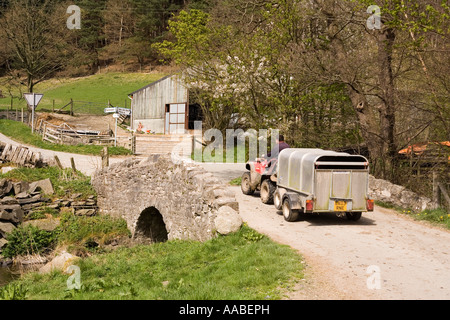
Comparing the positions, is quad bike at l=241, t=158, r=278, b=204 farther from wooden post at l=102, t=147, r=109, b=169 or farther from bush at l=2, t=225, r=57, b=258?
bush at l=2, t=225, r=57, b=258

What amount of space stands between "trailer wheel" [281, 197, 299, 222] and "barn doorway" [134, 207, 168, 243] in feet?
20.2

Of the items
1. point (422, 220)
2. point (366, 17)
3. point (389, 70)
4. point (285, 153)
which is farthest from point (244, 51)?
point (422, 220)

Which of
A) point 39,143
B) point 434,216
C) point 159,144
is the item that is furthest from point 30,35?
point 434,216

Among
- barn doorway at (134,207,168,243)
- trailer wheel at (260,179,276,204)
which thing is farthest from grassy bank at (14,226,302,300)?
barn doorway at (134,207,168,243)

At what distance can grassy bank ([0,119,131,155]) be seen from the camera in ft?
89.9

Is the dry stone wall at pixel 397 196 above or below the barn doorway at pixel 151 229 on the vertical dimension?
above

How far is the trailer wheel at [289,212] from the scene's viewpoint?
10211 mm

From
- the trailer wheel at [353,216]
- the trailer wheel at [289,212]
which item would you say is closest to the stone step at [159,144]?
the trailer wheel at [289,212]

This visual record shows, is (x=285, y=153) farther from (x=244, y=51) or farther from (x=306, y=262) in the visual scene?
(x=244, y=51)

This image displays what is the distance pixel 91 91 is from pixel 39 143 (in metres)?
31.9

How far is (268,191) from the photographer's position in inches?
490

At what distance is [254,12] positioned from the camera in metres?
19.0

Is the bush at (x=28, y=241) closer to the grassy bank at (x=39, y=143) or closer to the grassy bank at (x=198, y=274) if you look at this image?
the grassy bank at (x=198, y=274)

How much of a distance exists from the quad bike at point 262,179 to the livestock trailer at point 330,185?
6.69 ft
